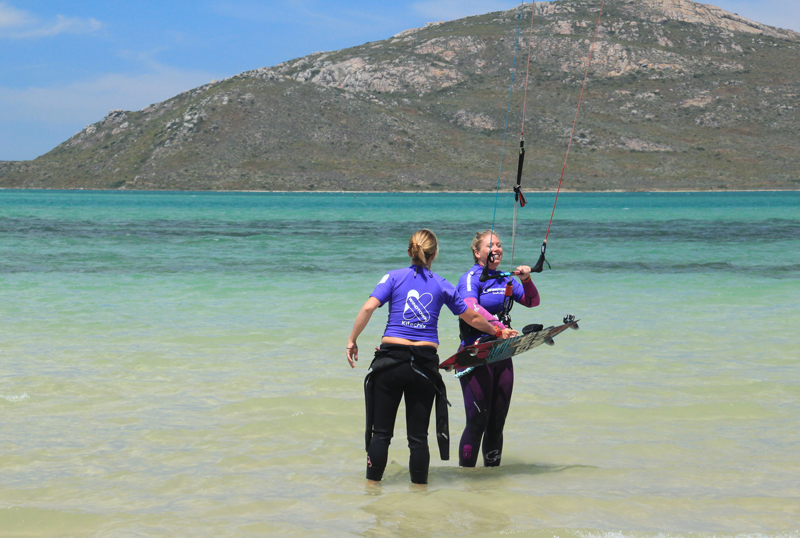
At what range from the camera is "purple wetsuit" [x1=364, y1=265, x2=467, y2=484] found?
545 cm

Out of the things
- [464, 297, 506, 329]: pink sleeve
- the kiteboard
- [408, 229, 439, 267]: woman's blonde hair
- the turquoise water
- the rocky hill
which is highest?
the rocky hill

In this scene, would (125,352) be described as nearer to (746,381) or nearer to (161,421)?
(161,421)

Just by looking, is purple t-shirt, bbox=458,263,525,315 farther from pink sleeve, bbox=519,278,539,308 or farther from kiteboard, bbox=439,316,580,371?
kiteboard, bbox=439,316,580,371

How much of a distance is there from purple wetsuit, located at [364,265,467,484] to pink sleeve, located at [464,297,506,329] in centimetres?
18

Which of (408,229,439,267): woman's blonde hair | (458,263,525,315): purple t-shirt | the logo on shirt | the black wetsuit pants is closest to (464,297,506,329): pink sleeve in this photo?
(458,263,525,315): purple t-shirt

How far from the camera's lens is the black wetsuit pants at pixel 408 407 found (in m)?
5.46

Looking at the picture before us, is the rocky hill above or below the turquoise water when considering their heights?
above

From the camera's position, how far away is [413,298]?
5477 mm

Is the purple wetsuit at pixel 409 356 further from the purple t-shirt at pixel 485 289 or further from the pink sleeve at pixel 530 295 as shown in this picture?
the pink sleeve at pixel 530 295

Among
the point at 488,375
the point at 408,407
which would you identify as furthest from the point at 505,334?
the point at 408,407

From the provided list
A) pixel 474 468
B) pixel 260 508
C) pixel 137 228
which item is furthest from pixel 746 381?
pixel 137 228

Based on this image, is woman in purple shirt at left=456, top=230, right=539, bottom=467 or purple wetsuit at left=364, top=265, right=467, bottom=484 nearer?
purple wetsuit at left=364, top=265, right=467, bottom=484

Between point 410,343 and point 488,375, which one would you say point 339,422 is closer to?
point 488,375

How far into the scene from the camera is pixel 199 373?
9.64m
